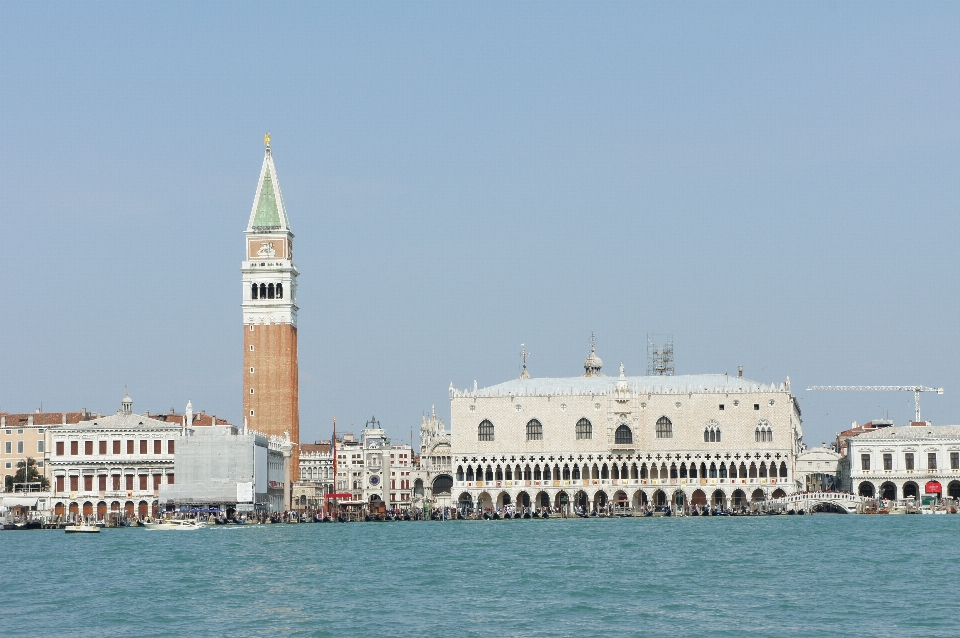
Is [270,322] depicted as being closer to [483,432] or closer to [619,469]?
[483,432]

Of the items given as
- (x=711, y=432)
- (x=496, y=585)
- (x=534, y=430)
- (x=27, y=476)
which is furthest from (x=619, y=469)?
(x=496, y=585)

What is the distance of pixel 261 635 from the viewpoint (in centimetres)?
3288

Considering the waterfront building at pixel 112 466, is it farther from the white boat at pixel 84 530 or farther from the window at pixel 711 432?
the window at pixel 711 432

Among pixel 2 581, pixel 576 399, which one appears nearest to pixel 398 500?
pixel 576 399

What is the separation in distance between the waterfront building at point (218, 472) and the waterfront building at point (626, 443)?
16.0m

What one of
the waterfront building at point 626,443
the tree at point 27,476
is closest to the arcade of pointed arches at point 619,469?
the waterfront building at point 626,443

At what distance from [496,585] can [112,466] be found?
56183 mm

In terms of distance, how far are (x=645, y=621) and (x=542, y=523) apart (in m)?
52.3

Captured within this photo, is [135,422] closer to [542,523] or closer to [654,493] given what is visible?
[542,523]

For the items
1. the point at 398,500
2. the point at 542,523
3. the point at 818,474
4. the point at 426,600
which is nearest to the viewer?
the point at 426,600

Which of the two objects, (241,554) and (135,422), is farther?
(135,422)

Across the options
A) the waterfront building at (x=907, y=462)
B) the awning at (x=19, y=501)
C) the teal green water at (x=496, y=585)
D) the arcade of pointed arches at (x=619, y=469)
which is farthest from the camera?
the waterfront building at (x=907, y=462)

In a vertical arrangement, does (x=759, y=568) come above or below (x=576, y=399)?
below

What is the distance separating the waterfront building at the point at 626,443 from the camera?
323ft
